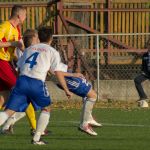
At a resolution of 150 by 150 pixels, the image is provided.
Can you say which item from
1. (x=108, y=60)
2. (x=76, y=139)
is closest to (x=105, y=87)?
(x=108, y=60)

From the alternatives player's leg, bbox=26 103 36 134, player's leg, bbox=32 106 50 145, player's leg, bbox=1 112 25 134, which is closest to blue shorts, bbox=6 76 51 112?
player's leg, bbox=32 106 50 145

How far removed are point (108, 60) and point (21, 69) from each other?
10711 millimetres

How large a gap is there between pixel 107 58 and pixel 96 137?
9.66 meters

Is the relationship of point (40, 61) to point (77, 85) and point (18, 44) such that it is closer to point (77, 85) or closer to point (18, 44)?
point (18, 44)

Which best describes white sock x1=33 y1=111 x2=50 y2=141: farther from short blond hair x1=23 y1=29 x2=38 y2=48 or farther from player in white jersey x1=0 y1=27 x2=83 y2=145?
short blond hair x1=23 y1=29 x2=38 y2=48

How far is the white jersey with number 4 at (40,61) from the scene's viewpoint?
12.2m

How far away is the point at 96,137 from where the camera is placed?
1346 centimetres

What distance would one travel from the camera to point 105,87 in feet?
73.0

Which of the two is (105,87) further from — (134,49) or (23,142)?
(23,142)

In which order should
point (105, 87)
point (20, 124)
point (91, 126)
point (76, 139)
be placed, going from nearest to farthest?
point (76, 139)
point (91, 126)
point (20, 124)
point (105, 87)

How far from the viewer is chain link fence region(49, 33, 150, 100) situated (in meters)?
22.2

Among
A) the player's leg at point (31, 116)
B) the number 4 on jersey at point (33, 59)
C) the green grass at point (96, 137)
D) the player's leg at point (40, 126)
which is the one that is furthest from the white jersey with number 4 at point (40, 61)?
the player's leg at point (31, 116)

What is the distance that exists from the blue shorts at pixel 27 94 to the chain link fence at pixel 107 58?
978 cm

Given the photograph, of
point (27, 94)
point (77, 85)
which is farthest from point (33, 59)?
point (77, 85)
